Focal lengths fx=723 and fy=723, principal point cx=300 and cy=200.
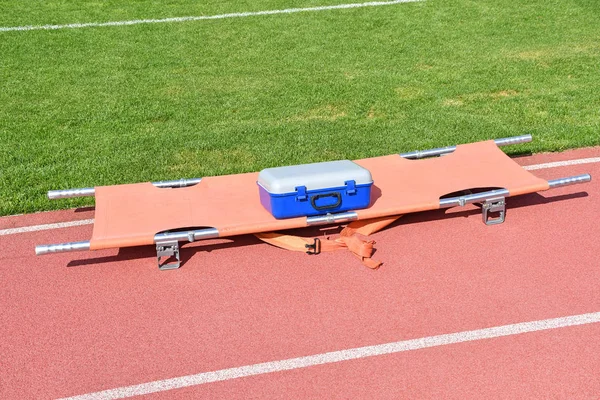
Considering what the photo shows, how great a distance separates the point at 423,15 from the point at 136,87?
606cm

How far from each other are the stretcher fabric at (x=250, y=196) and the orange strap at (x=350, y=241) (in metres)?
0.18

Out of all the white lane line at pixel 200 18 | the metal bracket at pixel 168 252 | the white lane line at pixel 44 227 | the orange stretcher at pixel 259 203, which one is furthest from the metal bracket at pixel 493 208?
the white lane line at pixel 200 18

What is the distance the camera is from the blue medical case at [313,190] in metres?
6.60

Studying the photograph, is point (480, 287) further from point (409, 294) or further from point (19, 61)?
point (19, 61)

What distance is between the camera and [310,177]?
22.1 feet

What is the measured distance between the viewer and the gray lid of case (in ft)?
21.6

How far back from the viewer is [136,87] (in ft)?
35.7

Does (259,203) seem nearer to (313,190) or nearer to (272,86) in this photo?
(313,190)

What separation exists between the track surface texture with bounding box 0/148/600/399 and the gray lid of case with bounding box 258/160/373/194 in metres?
0.63

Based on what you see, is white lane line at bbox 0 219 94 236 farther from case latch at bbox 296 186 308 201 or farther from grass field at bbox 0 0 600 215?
case latch at bbox 296 186 308 201

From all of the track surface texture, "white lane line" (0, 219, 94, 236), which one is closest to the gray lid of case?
the track surface texture

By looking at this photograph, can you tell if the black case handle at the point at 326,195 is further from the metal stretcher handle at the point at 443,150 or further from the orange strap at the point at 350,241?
the metal stretcher handle at the point at 443,150

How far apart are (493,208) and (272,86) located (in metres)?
4.80

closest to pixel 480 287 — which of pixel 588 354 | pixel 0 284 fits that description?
pixel 588 354
